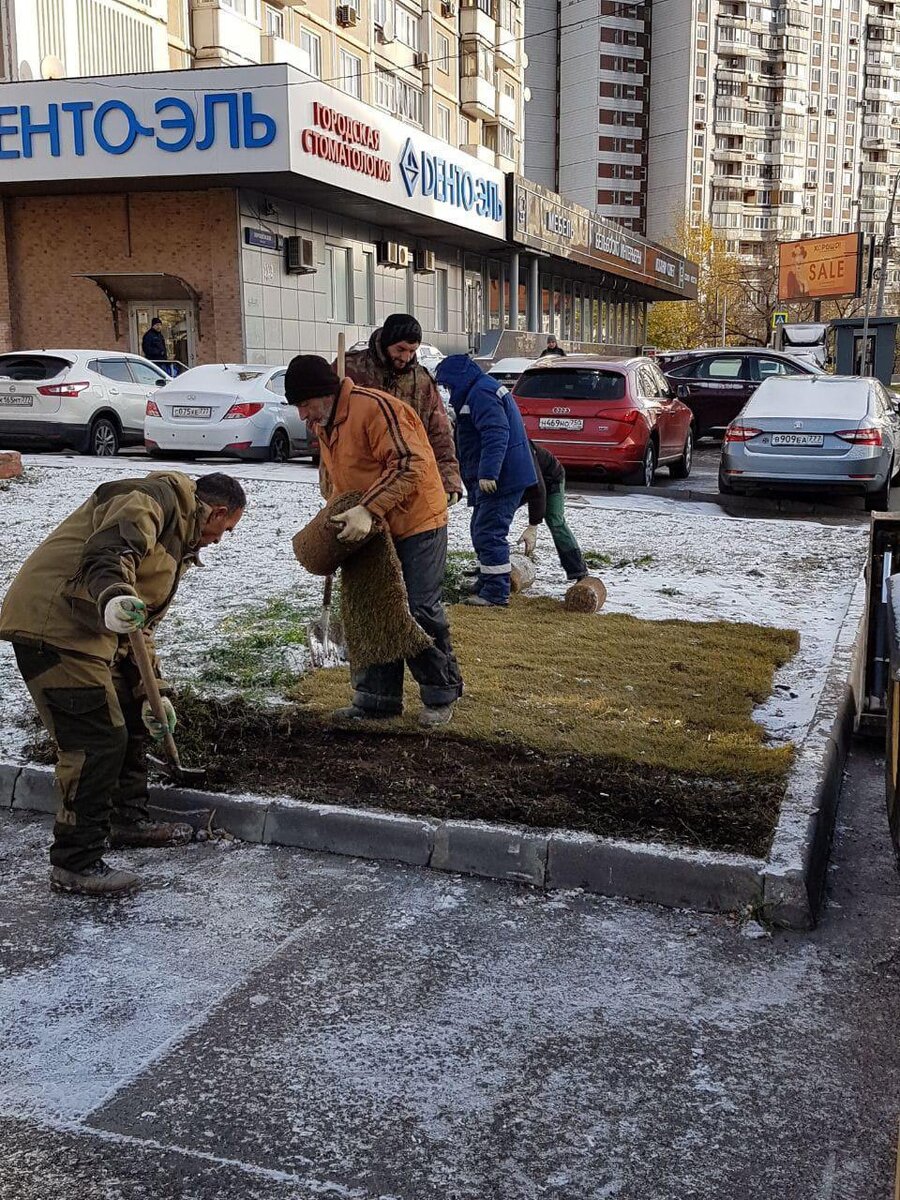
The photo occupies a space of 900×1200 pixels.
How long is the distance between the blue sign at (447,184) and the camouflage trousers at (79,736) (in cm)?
2531

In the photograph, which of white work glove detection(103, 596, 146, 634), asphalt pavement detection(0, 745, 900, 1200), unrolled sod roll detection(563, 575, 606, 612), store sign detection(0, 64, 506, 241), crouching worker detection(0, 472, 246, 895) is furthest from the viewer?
store sign detection(0, 64, 506, 241)

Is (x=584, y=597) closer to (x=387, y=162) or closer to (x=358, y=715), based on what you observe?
(x=358, y=715)

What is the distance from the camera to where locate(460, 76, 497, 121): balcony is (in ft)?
142

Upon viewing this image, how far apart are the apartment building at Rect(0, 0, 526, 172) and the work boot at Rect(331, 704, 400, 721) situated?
2326cm

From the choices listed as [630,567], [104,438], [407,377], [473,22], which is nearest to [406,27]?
[473,22]

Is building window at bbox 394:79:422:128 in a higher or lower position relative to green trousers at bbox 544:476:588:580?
higher

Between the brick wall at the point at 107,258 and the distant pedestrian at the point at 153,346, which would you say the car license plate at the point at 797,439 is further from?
the distant pedestrian at the point at 153,346

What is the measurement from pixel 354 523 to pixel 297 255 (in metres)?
22.8

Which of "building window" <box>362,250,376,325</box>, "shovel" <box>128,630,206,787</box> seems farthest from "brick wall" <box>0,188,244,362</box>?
"shovel" <box>128,630,206,787</box>

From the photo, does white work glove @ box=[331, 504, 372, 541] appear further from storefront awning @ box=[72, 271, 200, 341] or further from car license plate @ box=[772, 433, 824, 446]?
storefront awning @ box=[72, 271, 200, 341]

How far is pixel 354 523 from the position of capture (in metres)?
4.99

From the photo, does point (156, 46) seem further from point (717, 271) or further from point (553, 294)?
point (717, 271)

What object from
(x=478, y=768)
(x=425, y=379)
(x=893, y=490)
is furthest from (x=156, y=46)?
(x=478, y=768)

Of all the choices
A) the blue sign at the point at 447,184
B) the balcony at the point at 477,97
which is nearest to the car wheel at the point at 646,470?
the blue sign at the point at 447,184
